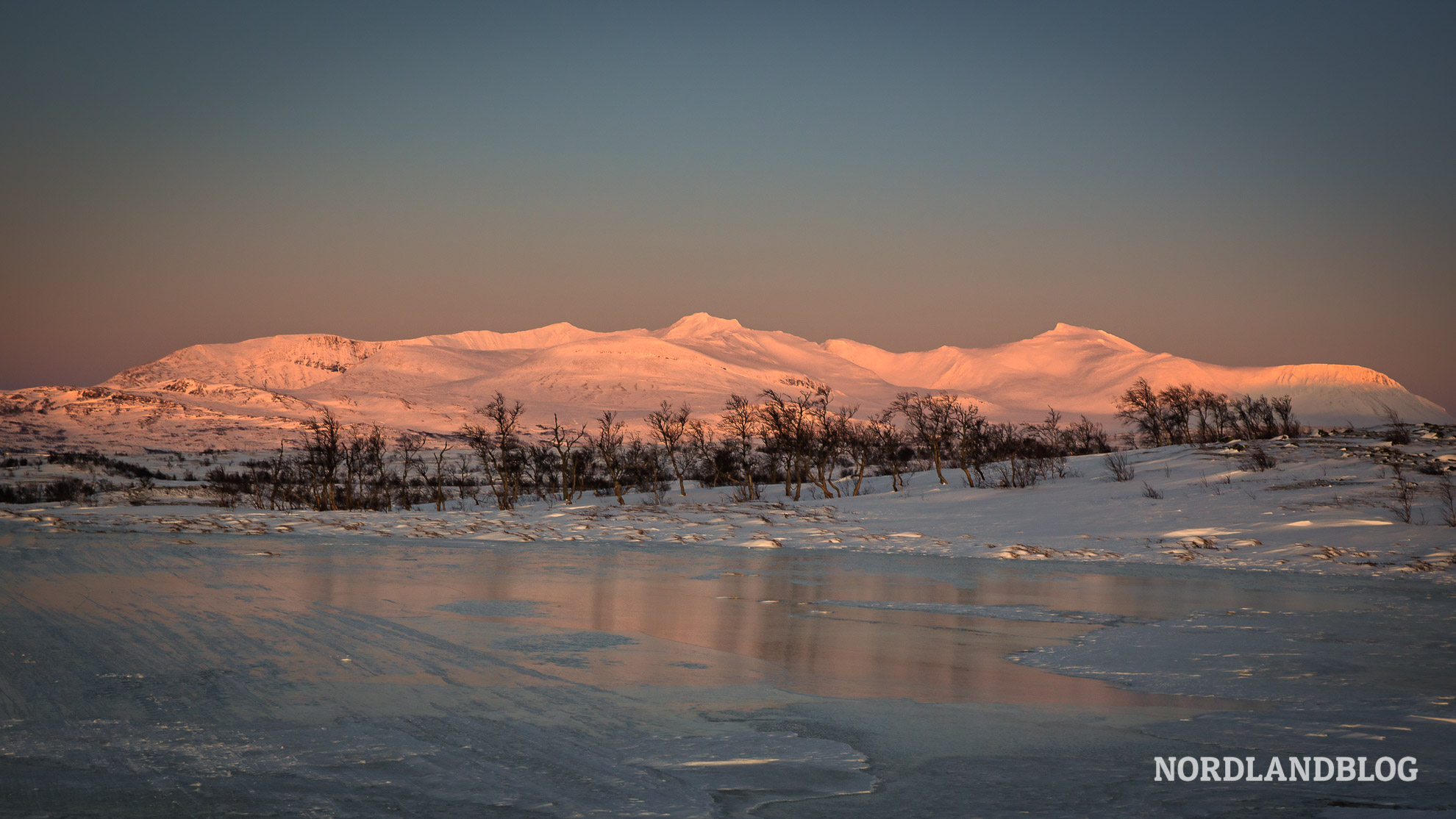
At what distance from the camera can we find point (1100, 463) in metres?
40.0

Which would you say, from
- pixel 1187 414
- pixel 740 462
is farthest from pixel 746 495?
pixel 1187 414

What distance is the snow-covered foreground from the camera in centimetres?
1684

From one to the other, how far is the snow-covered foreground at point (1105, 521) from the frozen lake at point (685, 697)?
519cm

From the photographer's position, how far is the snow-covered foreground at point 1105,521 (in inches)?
663

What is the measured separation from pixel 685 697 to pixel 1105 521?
19181 millimetres

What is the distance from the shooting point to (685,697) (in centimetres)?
607

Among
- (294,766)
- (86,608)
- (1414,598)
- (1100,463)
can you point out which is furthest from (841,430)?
(294,766)

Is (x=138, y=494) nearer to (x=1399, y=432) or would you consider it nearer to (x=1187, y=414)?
(x=1399, y=432)

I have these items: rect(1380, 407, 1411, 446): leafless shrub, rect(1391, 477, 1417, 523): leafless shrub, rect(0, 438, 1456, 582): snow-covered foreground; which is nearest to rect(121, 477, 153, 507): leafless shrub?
rect(0, 438, 1456, 582): snow-covered foreground

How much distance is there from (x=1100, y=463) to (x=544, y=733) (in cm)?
3911

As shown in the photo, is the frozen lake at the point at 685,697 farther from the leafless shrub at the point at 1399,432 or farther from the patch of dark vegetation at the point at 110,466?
the patch of dark vegetation at the point at 110,466

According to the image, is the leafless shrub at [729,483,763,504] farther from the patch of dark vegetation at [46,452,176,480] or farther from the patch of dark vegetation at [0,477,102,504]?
the patch of dark vegetation at [46,452,176,480]

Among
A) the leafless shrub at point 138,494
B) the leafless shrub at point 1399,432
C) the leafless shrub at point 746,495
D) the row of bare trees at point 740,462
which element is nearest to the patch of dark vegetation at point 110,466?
the row of bare trees at point 740,462

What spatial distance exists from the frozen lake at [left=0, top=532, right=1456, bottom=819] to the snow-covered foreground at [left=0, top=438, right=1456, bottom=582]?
17.0ft
